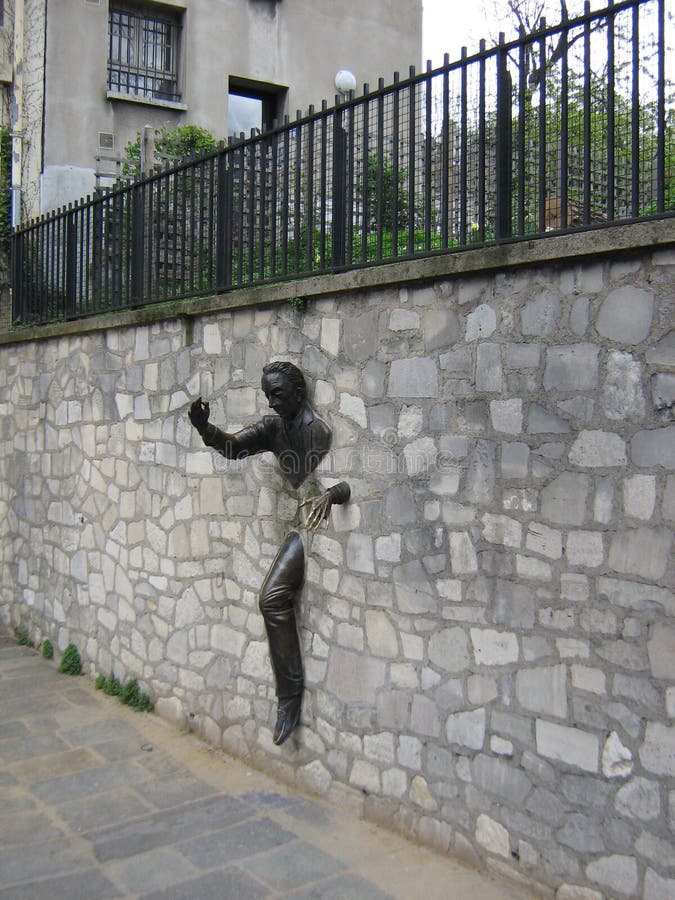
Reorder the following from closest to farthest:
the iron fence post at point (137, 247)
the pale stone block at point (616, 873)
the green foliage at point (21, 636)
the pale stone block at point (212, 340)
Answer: the pale stone block at point (616, 873)
the pale stone block at point (212, 340)
the iron fence post at point (137, 247)
the green foliage at point (21, 636)

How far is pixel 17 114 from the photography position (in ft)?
41.1

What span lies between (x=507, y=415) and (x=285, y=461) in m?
1.58

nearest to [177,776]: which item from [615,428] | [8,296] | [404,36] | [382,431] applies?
[382,431]

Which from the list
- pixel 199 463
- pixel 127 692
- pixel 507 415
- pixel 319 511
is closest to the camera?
pixel 507 415

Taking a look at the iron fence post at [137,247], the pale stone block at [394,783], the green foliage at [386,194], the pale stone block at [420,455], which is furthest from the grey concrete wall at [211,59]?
the pale stone block at [394,783]

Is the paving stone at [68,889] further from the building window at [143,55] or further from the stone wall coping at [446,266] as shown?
the building window at [143,55]

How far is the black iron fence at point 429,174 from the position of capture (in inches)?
144

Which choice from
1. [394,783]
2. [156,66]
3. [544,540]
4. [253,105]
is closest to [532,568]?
[544,540]

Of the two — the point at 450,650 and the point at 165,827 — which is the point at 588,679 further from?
the point at 165,827

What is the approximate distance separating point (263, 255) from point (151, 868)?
3384 mm

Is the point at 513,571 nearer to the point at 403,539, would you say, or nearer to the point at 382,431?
the point at 403,539

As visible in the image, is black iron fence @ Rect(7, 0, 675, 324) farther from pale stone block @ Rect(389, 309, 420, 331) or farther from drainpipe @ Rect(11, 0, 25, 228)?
drainpipe @ Rect(11, 0, 25, 228)

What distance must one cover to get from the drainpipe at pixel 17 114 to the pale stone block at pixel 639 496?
10555mm

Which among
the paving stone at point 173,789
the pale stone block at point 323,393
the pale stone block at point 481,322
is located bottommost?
the paving stone at point 173,789
